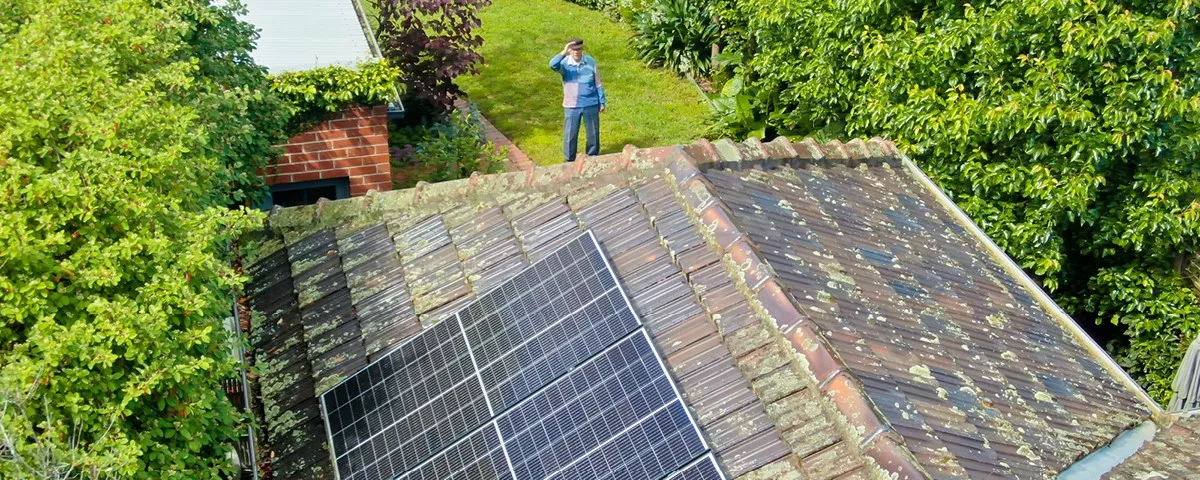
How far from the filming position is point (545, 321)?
680 cm

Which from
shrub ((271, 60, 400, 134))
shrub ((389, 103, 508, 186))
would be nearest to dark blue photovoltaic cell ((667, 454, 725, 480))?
shrub ((271, 60, 400, 134))

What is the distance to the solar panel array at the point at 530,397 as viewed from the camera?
584 cm

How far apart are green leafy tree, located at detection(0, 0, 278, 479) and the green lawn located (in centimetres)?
1207

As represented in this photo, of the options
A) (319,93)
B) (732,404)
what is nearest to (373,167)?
Answer: (319,93)

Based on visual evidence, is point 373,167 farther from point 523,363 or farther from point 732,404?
point 732,404

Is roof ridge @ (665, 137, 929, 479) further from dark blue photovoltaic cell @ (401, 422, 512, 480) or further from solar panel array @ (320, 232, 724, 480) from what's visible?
dark blue photovoltaic cell @ (401, 422, 512, 480)

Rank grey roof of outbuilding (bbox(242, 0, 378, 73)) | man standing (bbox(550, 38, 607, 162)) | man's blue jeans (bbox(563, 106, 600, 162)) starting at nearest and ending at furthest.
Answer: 1. grey roof of outbuilding (bbox(242, 0, 378, 73))
2. man standing (bbox(550, 38, 607, 162))
3. man's blue jeans (bbox(563, 106, 600, 162))

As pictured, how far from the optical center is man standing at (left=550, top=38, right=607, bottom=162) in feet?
49.0

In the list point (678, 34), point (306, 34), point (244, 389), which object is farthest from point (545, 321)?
point (678, 34)

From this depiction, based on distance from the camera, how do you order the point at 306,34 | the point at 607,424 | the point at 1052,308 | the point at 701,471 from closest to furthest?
the point at 701,471 < the point at 607,424 < the point at 1052,308 < the point at 306,34

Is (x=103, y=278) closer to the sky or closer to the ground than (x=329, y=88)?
closer to the sky

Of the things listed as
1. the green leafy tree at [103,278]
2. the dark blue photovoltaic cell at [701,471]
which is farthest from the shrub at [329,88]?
the dark blue photovoltaic cell at [701,471]

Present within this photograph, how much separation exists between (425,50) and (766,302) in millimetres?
10842

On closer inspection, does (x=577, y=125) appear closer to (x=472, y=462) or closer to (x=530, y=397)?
(x=530, y=397)
